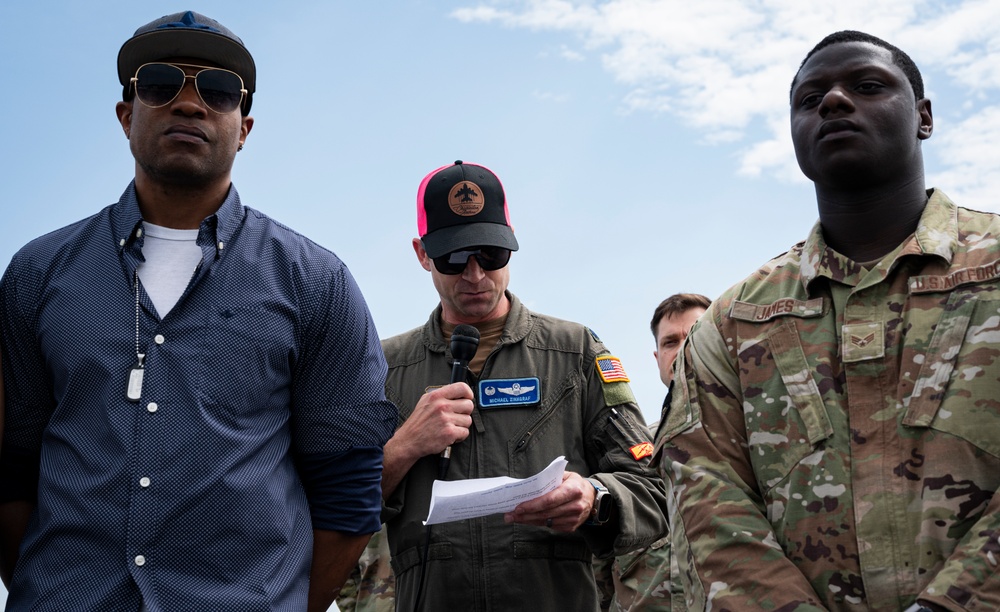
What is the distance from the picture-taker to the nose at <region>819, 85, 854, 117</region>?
120 inches

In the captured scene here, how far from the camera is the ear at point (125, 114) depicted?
3305mm

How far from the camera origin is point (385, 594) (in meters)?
4.57

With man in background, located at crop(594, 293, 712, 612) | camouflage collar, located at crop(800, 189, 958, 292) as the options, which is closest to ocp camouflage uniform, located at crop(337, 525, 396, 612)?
man in background, located at crop(594, 293, 712, 612)

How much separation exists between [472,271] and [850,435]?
199cm

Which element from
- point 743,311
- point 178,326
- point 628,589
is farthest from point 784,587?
point 628,589

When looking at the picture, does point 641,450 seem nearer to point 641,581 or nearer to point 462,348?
point 462,348

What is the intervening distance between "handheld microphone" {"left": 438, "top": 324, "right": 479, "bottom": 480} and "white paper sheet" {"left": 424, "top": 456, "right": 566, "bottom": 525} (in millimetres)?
593

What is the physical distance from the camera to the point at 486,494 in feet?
11.6

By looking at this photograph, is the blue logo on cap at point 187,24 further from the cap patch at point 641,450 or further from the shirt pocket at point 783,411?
the cap patch at point 641,450

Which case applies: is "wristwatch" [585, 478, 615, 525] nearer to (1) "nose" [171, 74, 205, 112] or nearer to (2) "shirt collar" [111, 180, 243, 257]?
(2) "shirt collar" [111, 180, 243, 257]

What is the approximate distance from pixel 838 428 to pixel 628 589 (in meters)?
3.22

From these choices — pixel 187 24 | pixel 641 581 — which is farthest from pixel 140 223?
pixel 641 581

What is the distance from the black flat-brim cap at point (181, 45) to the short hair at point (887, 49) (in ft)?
5.80

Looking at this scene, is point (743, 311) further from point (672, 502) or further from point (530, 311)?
point (530, 311)
